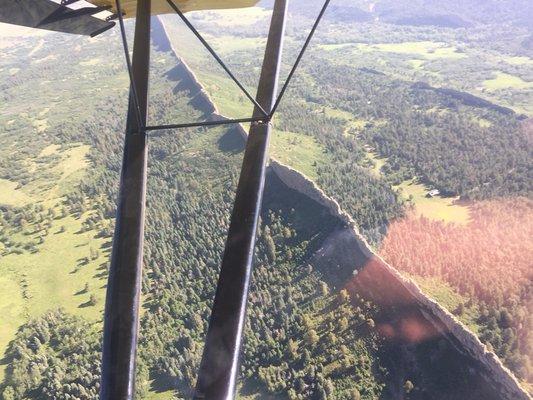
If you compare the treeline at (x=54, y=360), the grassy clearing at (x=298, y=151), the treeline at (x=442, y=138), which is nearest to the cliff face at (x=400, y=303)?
the grassy clearing at (x=298, y=151)

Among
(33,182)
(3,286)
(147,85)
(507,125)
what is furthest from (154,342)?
(507,125)

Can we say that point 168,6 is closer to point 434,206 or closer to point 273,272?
point 273,272

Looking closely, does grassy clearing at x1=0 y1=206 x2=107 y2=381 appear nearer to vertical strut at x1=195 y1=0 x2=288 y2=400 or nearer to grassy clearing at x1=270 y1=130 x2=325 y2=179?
grassy clearing at x1=270 y1=130 x2=325 y2=179

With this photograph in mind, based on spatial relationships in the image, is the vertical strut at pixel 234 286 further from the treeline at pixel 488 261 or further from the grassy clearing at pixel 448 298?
the grassy clearing at pixel 448 298

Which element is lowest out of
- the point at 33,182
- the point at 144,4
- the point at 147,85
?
the point at 33,182

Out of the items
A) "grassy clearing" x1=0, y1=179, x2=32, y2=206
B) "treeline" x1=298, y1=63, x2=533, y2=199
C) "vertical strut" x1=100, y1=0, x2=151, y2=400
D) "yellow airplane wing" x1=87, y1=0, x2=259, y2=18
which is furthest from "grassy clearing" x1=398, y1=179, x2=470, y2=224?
"grassy clearing" x1=0, y1=179, x2=32, y2=206

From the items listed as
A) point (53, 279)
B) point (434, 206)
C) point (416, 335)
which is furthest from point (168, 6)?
point (434, 206)

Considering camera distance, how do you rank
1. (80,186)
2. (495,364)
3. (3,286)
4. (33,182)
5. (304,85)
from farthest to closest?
(304,85) < (33,182) < (80,186) < (3,286) < (495,364)

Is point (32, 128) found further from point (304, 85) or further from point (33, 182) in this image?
point (304, 85)
